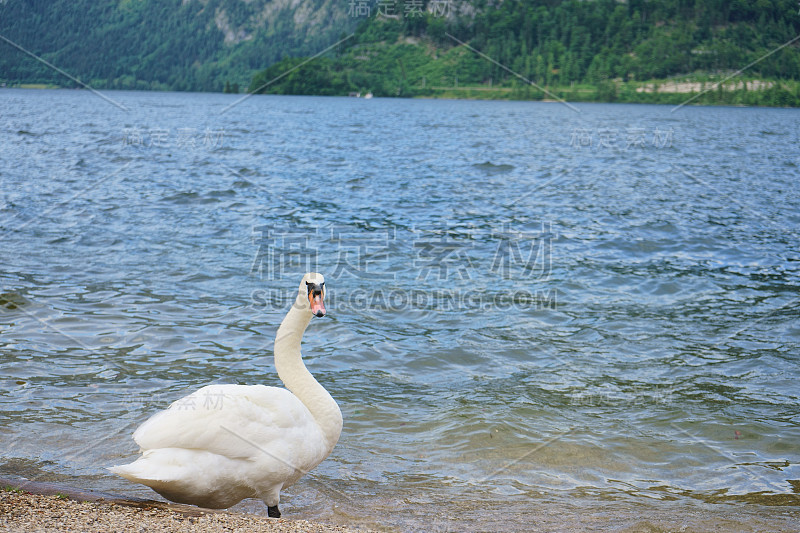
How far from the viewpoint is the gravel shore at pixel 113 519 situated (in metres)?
4.26

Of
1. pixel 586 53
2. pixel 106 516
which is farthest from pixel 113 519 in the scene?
pixel 586 53

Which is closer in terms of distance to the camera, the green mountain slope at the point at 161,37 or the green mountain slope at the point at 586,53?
the green mountain slope at the point at 161,37

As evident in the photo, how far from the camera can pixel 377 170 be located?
31438 millimetres

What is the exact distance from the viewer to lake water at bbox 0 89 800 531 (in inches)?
264

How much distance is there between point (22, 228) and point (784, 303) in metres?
16.9

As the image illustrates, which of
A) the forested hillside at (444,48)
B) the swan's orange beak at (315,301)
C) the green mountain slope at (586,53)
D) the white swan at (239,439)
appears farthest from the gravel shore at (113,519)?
the green mountain slope at (586,53)

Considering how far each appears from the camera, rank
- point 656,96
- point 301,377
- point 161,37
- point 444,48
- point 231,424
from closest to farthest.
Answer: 1. point 231,424
2. point 301,377
3. point 161,37
4. point 656,96
5. point 444,48

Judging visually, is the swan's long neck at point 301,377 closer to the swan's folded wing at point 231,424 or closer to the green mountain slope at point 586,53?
the swan's folded wing at point 231,424

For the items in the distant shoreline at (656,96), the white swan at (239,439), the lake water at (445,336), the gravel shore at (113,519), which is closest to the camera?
the gravel shore at (113,519)

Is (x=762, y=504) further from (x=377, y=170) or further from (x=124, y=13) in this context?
(x=124, y=13)

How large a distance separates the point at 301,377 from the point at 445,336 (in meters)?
5.43

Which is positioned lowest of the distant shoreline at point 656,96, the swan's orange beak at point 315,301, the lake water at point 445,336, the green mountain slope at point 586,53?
the lake water at point 445,336

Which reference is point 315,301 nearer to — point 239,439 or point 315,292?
point 315,292

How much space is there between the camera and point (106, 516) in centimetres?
446
